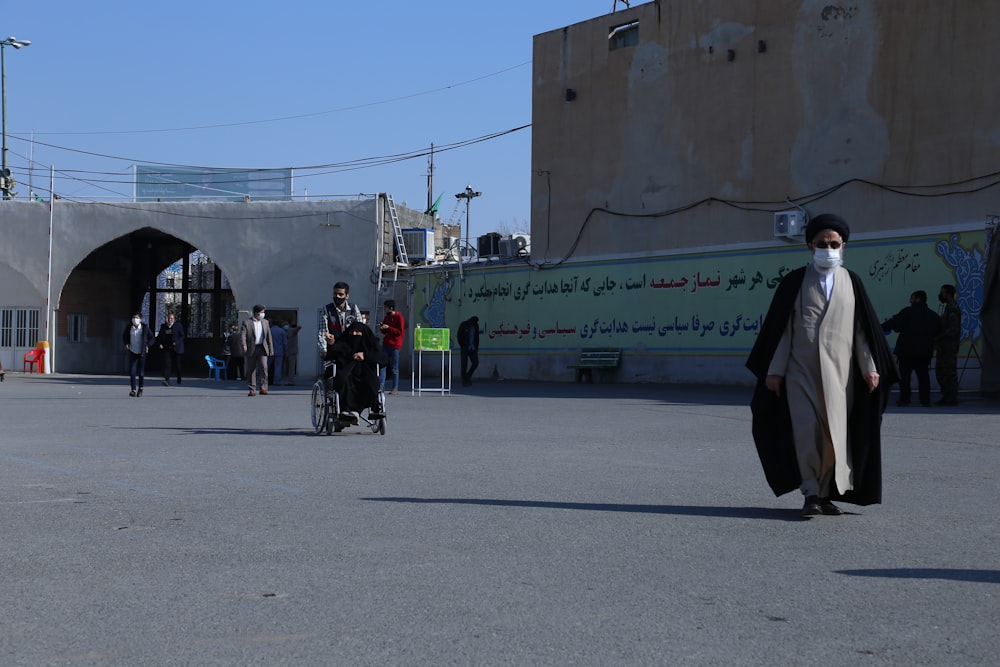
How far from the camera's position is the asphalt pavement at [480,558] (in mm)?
4102

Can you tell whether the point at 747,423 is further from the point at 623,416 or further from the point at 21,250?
the point at 21,250

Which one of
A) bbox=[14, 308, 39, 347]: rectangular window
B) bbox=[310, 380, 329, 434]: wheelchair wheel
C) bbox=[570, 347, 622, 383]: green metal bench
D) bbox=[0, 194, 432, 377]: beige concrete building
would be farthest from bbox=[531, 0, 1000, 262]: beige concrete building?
bbox=[14, 308, 39, 347]: rectangular window

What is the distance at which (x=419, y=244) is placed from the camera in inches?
1433

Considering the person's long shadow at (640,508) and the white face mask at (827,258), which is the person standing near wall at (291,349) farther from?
the white face mask at (827,258)

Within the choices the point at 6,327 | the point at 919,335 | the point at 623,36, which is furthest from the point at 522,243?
the point at 6,327

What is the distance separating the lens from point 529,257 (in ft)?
106

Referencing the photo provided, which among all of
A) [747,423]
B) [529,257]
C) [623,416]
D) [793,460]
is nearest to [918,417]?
[747,423]

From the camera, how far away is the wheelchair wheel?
42.6ft

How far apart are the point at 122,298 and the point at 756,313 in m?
24.6

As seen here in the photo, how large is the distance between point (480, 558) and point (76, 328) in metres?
36.5

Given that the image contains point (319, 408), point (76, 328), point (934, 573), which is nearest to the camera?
point (934, 573)

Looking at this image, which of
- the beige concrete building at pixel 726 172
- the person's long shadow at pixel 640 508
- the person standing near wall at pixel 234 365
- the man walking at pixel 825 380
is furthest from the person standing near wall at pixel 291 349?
the man walking at pixel 825 380

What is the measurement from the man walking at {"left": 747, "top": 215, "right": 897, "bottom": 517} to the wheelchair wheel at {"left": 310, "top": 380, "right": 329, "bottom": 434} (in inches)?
263

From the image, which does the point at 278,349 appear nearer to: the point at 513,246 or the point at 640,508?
the point at 513,246
